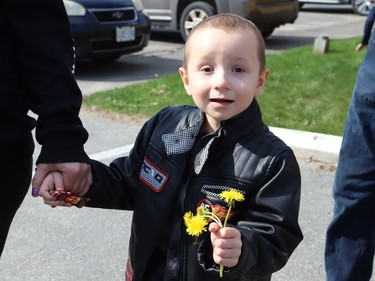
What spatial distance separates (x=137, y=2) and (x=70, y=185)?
7244mm

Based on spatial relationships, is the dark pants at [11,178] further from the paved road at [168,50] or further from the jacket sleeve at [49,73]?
the paved road at [168,50]

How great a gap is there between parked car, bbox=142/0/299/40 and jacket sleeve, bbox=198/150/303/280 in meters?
8.64

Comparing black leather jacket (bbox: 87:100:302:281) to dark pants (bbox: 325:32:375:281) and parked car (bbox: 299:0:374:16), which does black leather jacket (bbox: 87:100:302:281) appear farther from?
parked car (bbox: 299:0:374:16)

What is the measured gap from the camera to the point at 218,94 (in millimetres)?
1571

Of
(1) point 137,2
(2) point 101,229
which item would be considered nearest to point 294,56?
(1) point 137,2

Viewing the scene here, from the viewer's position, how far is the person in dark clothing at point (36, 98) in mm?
1562

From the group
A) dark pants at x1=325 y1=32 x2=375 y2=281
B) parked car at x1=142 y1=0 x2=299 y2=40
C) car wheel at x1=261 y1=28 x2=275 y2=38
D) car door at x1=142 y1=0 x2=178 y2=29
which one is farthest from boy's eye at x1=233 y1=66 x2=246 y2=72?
car wheel at x1=261 y1=28 x2=275 y2=38

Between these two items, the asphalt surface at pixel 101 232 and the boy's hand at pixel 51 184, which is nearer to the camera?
the boy's hand at pixel 51 184

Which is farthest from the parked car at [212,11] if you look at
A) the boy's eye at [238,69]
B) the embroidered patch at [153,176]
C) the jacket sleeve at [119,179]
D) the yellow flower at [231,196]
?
the yellow flower at [231,196]

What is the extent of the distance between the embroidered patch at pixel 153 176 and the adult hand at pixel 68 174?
17cm

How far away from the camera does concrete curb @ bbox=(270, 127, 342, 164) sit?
466cm

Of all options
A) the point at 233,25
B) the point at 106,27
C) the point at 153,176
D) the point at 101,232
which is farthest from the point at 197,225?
the point at 106,27

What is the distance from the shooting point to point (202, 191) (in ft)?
5.39

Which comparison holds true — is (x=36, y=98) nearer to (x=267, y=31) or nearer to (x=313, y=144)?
(x=313, y=144)
